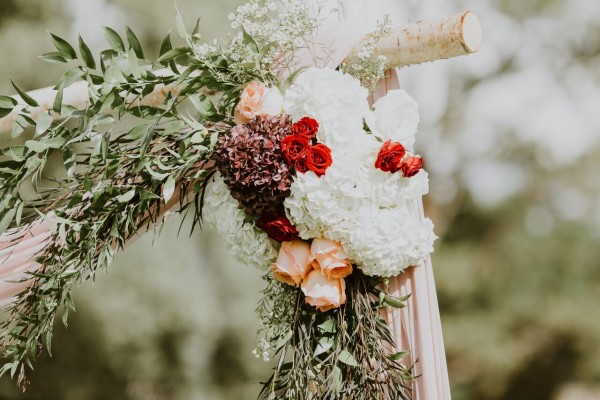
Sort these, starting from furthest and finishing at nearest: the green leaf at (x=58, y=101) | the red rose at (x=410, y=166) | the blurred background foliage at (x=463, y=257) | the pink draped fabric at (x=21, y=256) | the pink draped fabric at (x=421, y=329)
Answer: the blurred background foliage at (x=463, y=257) < the pink draped fabric at (x=21, y=256) < the pink draped fabric at (x=421, y=329) < the red rose at (x=410, y=166) < the green leaf at (x=58, y=101)

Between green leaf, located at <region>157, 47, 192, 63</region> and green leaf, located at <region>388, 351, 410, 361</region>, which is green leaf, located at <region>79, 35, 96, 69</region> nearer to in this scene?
green leaf, located at <region>157, 47, 192, 63</region>

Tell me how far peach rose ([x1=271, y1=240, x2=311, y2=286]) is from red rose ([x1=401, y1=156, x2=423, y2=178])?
27 cm

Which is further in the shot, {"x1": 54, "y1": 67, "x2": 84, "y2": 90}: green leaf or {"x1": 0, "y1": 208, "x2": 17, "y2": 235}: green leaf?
{"x1": 0, "y1": 208, "x2": 17, "y2": 235}: green leaf

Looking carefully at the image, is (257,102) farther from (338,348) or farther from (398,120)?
(338,348)

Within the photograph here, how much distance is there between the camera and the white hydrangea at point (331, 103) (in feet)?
4.48

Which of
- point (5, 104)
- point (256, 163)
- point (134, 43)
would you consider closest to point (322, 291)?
point (256, 163)

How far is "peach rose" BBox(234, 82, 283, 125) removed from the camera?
4.66 feet

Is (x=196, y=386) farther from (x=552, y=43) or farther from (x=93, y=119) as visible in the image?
(x=552, y=43)

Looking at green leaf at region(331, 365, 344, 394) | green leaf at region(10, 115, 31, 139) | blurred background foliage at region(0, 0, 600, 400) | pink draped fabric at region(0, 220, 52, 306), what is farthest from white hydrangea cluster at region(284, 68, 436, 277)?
blurred background foliage at region(0, 0, 600, 400)

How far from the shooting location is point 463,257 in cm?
495

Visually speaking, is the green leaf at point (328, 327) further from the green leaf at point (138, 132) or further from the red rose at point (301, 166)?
the green leaf at point (138, 132)

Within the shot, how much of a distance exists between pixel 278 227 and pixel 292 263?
88mm

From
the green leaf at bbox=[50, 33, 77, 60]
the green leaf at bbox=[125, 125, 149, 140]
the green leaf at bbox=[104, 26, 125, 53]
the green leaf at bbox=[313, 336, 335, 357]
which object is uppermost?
the green leaf at bbox=[104, 26, 125, 53]

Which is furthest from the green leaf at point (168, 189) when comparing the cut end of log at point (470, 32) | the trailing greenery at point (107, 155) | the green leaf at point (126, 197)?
the cut end of log at point (470, 32)
